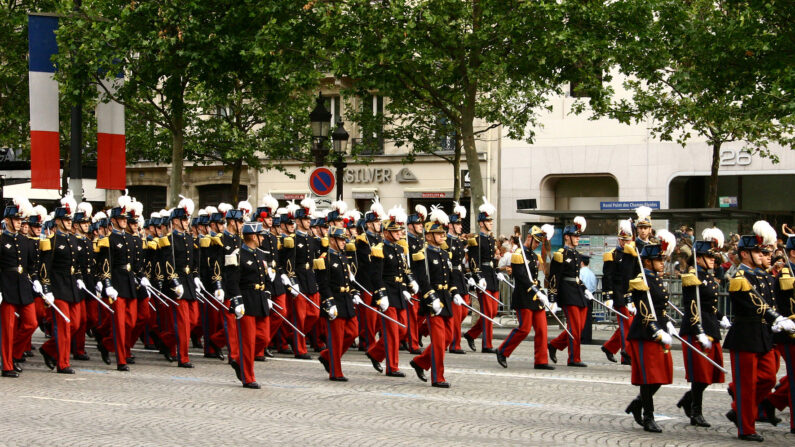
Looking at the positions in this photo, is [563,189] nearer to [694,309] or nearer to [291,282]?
[291,282]

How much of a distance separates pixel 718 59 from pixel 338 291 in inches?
399

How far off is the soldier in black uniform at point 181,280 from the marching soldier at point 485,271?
428 cm

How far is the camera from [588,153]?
35219 mm

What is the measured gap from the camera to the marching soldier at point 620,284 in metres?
14.7

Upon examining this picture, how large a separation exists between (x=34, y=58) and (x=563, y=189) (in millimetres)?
19661

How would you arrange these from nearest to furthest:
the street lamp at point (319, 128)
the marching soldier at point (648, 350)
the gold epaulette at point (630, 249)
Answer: the marching soldier at point (648, 350), the gold epaulette at point (630, 249), the street lamp at point (319, 128)

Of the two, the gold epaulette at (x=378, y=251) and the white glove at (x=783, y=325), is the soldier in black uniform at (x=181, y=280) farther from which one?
the white glove at (x=783, y=325)

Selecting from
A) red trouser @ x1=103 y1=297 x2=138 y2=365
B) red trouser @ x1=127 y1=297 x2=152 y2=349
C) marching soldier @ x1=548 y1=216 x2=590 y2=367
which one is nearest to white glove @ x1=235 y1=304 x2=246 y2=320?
red trouser @ x1=103 y1=297 x2=138 y2=365

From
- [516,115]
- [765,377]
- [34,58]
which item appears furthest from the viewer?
[516,115]

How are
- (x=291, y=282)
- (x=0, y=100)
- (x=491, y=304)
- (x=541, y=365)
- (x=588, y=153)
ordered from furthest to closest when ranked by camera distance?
(x=588, y=153)
(x=0, y=100)
(x=491, y=304)
(x=291, y=282)
(x=541, y=365)

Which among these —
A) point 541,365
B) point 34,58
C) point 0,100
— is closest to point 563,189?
point 0,100

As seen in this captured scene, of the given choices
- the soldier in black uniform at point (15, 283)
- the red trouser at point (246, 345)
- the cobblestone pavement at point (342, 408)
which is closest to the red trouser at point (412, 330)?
the cobblestone pavement at point (342, 408)

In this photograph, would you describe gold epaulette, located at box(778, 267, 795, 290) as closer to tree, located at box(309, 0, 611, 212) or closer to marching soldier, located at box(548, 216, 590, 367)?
marching soldier, located at box(548, 216, 590, 367)

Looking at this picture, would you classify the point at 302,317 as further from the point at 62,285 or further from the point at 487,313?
the point at 62,285
